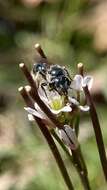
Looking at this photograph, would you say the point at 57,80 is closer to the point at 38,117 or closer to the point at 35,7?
the point at 38,117

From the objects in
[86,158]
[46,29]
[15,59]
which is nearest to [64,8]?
[46,29]

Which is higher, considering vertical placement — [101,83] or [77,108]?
[77,108]

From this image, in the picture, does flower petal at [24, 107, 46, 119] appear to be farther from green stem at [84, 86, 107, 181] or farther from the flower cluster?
green stem at [84, 86, 107, 181]

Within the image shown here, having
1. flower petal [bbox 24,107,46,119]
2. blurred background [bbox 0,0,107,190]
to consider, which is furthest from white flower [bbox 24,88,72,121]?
blurred background [bbox 0,0,107,190]

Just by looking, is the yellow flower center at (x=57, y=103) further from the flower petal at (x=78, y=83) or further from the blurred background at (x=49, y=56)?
the blurred background at (x=49, y=56)

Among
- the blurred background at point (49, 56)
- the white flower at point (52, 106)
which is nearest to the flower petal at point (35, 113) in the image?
the white flower at point (52, 106)

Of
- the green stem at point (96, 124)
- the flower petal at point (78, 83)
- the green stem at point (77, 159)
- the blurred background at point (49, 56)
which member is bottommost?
the blurred background at point (49, 56)
